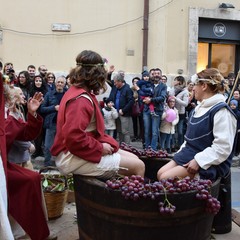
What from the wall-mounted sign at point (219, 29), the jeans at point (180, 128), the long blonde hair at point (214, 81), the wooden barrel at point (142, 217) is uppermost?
the wall-mounted sign at point (219, 29)

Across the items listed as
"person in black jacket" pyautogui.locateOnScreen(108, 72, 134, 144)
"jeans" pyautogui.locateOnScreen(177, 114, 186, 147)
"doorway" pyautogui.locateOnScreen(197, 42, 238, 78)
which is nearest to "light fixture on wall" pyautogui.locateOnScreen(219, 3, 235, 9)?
"doorway" pyautogui.locateOnScreen(197, 42, 238, 78)

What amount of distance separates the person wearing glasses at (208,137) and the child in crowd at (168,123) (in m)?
4.47

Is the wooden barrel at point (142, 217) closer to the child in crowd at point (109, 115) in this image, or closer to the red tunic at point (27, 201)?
the red tunic at point (27, 201)

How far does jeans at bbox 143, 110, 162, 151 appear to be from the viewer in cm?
813

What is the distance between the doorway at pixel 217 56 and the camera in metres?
13.2

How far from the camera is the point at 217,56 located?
13.5 m

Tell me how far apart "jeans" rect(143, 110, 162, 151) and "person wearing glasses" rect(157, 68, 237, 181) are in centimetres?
438

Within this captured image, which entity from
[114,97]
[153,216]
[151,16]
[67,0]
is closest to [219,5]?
[151,16]

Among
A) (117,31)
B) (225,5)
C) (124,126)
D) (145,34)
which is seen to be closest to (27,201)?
(124,126)

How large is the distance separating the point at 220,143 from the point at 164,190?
2.73 feet

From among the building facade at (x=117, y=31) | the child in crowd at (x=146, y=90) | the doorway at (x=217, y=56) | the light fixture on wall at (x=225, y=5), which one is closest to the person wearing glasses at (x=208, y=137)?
the child in crowd at (x=146, y=90)

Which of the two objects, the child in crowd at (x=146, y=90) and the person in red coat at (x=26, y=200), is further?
the child in crowd at (x=146, y=90)

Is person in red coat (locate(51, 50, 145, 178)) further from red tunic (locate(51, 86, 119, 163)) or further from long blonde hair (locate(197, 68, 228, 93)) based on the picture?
long blonde hair (locate(197, 68, 228, 93))

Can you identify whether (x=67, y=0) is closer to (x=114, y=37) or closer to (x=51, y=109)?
(x=114, y=37)
